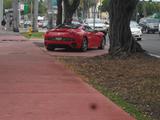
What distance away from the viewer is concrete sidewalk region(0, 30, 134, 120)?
887 centimetres

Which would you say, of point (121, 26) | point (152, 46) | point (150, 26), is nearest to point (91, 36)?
point (152, 46)

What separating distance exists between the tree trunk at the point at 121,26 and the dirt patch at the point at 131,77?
2.02 feet

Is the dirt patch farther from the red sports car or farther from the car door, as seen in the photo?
the car door

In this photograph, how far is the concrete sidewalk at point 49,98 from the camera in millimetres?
8867

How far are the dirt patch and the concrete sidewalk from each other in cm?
48

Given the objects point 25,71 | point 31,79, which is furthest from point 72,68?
point 31,79

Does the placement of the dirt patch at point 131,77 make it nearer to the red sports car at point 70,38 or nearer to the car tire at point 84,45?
the red sports car at point 70,38

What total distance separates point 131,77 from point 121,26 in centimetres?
637

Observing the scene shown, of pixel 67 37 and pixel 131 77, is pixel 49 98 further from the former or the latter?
pixel 67 37

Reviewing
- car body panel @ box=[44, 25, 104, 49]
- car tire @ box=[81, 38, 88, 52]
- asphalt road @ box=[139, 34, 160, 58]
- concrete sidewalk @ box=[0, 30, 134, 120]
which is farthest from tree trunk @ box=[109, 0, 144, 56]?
car tire @ box=[81, 38, 88, 52]

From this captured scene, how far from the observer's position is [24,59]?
19016mm

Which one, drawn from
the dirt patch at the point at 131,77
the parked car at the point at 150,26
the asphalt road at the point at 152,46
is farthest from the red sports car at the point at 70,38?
the parked car at the point at 150,26

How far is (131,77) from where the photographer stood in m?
13.6

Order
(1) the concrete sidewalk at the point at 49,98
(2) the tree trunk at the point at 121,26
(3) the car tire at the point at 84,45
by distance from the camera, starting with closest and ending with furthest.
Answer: (1) the concrete sidewalk at the point at 49,98
(2) the tree trunk at the point at 121,26
(3) the car tire at the point at 84,45
